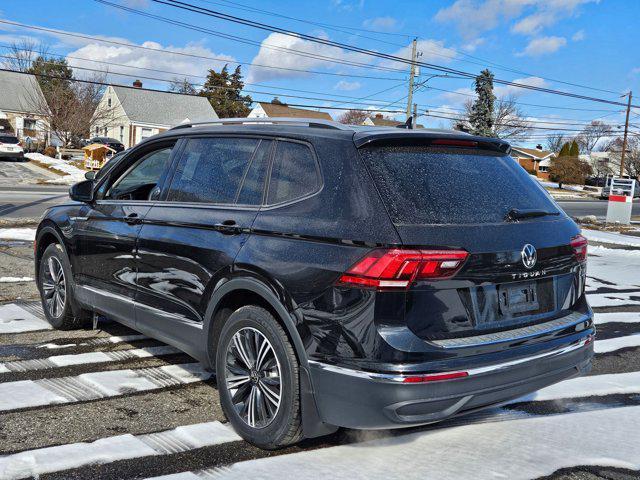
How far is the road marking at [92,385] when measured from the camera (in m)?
4.20

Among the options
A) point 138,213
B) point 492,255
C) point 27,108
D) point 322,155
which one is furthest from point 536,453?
point 27,108

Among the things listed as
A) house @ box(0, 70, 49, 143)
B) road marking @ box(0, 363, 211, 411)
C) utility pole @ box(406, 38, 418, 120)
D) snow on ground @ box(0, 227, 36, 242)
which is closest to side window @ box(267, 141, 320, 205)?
road marking @ box(0, 363, 211, 411)

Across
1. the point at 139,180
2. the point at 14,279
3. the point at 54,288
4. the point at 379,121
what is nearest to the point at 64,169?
the point at 14,279

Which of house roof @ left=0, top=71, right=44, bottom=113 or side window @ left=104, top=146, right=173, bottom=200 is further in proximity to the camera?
house roof @ left=0, top=71, right=44, bottom=113

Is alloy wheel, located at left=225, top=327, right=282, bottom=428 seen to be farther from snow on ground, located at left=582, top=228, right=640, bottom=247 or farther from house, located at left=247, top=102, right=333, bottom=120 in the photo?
house, located at left=247, top=102, right=333, bottom=120

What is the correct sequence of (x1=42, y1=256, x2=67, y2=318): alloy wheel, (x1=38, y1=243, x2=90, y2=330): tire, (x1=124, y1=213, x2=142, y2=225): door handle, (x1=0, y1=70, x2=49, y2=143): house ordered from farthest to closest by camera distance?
(x1=0, y1=70, x2=49, y2=143): house < (x1=42, y1=256, x2=67, y2=318): alloy wheel < (x1=38, y1=243, x2=90, y2=330): tire < (x1=124, y1=213, x2=142, y2=225): door handle

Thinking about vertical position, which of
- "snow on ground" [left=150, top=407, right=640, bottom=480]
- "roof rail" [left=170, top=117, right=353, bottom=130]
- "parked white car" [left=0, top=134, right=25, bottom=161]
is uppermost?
"parked white car" [left=0, top=134, right=25, bottom=161]

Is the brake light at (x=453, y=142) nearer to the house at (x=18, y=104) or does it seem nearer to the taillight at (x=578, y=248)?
the taillight at (x=578, y=248)

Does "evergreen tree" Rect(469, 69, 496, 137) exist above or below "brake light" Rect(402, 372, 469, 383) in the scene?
above

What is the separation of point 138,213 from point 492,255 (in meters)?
2.63

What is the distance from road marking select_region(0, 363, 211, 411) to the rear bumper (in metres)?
1.85

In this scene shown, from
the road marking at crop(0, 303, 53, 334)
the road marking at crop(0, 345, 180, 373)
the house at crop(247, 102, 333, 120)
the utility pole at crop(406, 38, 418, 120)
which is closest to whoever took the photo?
the road marking at crop(0, 345, 180, 373)

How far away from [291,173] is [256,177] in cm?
30

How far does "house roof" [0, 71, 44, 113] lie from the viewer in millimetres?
65312
